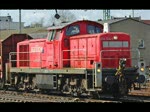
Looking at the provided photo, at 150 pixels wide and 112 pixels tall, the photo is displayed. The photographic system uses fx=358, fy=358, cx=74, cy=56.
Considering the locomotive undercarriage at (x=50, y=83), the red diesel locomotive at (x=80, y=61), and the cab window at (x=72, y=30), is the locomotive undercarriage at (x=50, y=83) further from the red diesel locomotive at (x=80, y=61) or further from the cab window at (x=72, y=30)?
the cab window at (x=72, y=30)

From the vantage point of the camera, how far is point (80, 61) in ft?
46.1

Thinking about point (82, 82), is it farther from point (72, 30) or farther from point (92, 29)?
point (92, 29)

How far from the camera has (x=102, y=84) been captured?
12586 millimetres

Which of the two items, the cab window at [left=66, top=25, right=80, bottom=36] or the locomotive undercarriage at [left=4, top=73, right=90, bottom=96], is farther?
the cab window at [left=66, top=25, right=80, bottom=36]

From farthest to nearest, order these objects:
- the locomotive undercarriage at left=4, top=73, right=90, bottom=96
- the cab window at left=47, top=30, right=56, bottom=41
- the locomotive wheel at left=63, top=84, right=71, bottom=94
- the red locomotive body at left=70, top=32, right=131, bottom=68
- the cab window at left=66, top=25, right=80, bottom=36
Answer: the cab window at left=47, top=30, right=56, bottom=41, the cab window at left=66, top=25, right=80, bottom=36, the locomotive wheel at left=63, top=84, right=71, bottom=94, the locomotive undercarriage at left=4, top=73, right=90, bottom=96, the red locomotive body at left=70, top=32, right=131, bottom=68

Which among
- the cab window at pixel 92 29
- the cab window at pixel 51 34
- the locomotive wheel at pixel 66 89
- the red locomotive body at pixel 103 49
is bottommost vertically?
the locomotive wheel at pixel 66 89

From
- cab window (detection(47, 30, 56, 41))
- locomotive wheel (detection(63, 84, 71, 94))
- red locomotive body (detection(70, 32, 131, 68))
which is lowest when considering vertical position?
locomotive wheel (detection(63, 84, 71, 94))

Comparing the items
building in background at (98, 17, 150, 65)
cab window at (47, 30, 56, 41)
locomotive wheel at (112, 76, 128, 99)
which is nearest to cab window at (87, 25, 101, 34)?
cab window at (47, 30, 56, 41)

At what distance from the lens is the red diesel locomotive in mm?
12875

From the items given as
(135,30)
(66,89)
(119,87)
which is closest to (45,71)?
(66,89)

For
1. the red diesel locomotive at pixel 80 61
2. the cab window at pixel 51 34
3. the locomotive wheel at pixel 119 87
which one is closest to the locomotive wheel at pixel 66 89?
the red diesel locomotive at pixel 80 61

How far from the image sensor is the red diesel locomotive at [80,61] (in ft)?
42.2

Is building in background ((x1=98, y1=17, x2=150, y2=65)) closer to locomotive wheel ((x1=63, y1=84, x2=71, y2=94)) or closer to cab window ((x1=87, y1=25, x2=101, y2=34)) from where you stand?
cab window ((x1=87, y1=25, x2=101, y2=34))
